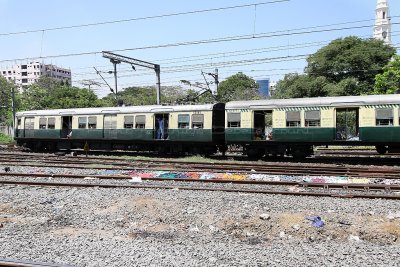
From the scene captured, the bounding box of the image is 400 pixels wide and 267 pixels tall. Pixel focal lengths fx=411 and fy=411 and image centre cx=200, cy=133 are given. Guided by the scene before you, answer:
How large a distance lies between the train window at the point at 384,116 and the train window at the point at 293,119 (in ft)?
10.9

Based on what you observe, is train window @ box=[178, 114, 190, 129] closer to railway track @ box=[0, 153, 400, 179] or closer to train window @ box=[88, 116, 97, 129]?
railway track @ box=[0, 153, 400, 179]

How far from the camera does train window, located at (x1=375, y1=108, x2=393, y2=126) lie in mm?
17094

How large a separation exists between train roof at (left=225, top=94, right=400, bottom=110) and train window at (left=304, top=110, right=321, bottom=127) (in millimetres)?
316

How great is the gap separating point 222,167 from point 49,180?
21.1 feet

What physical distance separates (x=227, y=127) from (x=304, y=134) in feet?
12.8

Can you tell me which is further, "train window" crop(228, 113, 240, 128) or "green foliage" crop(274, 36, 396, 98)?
"green foliage" crop(274, 36, 396, 98)

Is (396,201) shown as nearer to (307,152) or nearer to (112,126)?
(307,152)

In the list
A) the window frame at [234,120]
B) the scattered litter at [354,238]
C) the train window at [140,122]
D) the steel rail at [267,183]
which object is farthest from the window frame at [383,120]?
the train window at [140,122]

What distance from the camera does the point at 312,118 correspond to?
18.6 meters

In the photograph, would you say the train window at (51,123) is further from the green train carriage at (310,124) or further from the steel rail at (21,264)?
the steel rail at (21,264)

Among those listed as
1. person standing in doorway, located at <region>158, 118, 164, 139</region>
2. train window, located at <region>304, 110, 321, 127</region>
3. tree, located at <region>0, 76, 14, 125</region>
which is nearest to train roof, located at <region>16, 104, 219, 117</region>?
person standing in doorway, located at <region>158, 118, 164, 139</region>

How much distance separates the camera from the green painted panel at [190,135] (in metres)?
21.2

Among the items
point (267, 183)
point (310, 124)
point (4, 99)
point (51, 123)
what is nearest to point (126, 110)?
point (51, 123)

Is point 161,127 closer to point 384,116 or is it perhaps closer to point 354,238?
point 384,116
